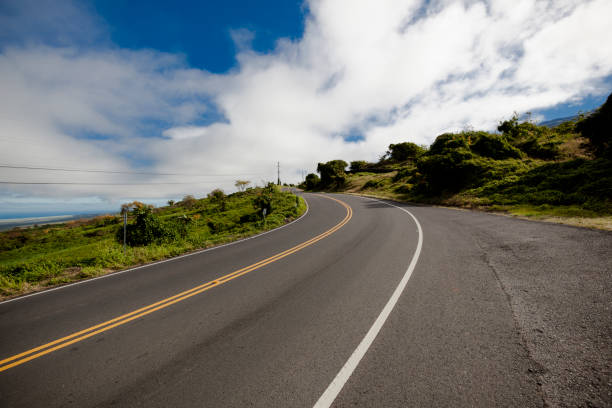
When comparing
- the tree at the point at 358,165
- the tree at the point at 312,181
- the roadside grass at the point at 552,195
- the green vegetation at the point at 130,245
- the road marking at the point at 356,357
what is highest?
the tree at the point at 358,165

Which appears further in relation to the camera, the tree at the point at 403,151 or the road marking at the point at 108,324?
the tree at the point at 403,151

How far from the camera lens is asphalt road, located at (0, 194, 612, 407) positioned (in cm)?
239

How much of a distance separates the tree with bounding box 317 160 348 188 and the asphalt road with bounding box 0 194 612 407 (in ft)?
173

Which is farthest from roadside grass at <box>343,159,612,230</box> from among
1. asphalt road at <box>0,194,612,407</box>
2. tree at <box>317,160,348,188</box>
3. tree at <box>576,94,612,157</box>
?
tree at <box>317,160,348,188</box>

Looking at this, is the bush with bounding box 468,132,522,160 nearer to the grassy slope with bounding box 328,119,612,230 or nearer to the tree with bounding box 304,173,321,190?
the grassy slope with bounding box 328,119,612,230

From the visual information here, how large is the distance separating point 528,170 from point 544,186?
5098 millimetres

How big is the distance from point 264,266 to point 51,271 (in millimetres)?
6985

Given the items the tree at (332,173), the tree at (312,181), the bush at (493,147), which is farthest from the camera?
the tree at (312,181)

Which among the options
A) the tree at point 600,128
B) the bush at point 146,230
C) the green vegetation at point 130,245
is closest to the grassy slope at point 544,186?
the tree at point 600,128

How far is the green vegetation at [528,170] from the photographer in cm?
1230

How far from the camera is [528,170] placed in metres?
18.9

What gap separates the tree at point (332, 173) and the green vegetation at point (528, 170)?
1068 inches

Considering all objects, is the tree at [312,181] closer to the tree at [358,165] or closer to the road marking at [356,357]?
the tree at [358,165]

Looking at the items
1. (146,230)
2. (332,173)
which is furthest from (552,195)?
(332,173)
